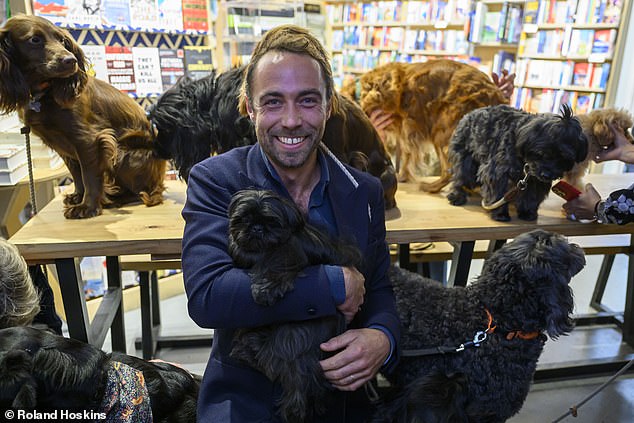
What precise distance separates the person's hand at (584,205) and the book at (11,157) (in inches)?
101

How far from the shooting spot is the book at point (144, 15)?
315cm

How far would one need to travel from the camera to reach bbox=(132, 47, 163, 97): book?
318cm

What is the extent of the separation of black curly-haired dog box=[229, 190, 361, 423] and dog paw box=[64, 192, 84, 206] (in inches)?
47.0

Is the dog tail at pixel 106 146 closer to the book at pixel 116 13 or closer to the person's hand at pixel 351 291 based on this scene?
the person's hand at pixel 351 291

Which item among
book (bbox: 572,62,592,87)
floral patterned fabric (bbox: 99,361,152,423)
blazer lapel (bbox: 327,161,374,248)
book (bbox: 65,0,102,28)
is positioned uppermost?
book (bbox: 65,0,102,28)

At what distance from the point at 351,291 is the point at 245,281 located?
0.27 metres

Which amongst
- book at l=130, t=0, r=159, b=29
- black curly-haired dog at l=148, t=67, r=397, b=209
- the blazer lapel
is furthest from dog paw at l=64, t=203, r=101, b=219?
book at l=130, t=0, r=159, b=29

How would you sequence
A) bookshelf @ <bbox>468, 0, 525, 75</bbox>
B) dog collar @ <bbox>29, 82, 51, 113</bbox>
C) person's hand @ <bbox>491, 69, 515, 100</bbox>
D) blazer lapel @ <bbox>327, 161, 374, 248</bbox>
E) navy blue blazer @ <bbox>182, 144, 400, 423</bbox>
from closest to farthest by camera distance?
1. navy blue blazer @ <bbox>182, 144, 400, 423</bbox>
2. blazer lapel @ <bbox>327, 161, 374, 248</bbox>
3. dog collar @ <bbox>29, 82, 51, 113</bbox>
4. person's hand @ <bbox>491, 69, 515, 100</bbox>
5. bookshelf @ <bbox>468, 0, 525, 75</bbox>

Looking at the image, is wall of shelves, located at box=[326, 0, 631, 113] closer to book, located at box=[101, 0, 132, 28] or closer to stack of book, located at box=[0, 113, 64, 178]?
book, located at box=[101, 0, 132, 28]

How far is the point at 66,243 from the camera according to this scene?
1692 mm

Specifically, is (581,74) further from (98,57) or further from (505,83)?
(98,57)

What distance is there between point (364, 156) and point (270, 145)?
2.78ft

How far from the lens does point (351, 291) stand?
3.80ft

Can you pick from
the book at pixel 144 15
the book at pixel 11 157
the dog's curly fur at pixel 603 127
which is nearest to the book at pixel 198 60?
the book at pixel 144 15
